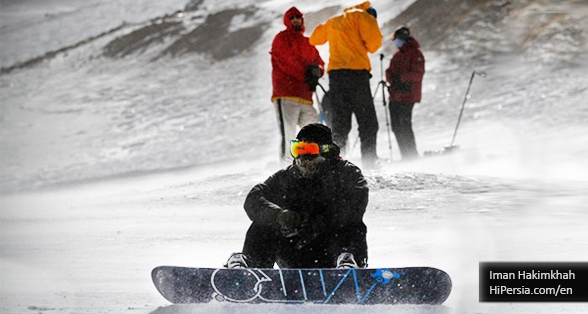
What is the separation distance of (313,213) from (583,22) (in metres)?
11.7

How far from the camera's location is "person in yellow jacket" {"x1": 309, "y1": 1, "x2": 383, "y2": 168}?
6859 millimetres

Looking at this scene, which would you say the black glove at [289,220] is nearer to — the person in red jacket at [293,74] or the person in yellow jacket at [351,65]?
the person in red jacket at [293,74]

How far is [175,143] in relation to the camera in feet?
39.9

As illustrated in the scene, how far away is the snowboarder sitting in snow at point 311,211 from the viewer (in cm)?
379

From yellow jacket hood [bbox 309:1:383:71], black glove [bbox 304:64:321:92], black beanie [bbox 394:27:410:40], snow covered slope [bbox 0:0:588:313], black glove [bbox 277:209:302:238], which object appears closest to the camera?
black glove [bbox 277:209:302:238]

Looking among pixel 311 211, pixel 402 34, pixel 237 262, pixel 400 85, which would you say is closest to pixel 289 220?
pixel 311 211

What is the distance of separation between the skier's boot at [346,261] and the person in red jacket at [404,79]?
3.96 metres

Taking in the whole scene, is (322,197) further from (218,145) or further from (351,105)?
(218,145)

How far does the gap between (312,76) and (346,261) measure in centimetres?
315

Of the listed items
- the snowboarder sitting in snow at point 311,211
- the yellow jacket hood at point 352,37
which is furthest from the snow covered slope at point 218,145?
the yellow jacket hood at point 352,37

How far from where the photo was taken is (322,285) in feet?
12.1

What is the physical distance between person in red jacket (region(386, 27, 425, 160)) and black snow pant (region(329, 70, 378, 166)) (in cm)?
64

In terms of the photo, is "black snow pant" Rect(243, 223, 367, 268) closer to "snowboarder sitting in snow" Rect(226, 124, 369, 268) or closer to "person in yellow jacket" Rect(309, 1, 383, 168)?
"snowboarder sitting in snow" Rect(226, 124, 369, 268)

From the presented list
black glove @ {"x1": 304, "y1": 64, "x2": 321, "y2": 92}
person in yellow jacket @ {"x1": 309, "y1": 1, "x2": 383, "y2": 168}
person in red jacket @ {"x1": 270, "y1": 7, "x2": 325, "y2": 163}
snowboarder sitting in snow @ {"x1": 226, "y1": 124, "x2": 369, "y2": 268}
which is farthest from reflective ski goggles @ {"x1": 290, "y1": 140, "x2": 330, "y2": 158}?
person in yellow jacket @ {"x1": 309, "y1": 1, "x2": 383, "y2": 168}
